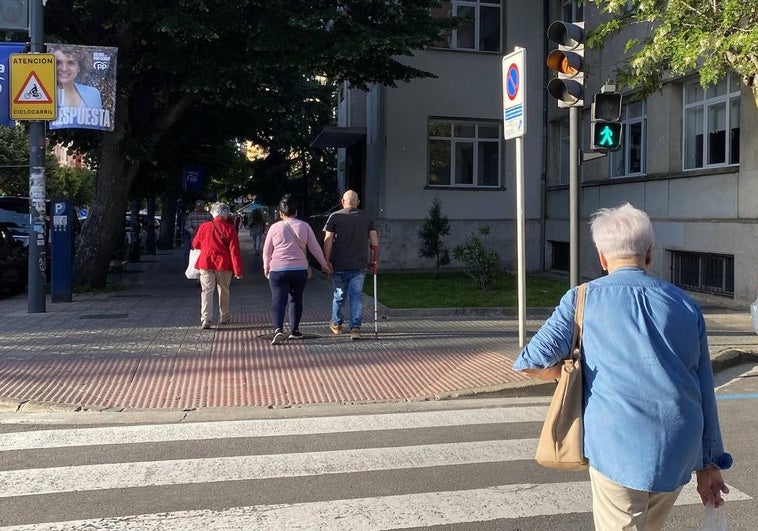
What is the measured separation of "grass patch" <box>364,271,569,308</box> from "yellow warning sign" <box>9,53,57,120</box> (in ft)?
21.3

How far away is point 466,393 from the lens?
7867mm

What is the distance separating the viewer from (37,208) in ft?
43.8

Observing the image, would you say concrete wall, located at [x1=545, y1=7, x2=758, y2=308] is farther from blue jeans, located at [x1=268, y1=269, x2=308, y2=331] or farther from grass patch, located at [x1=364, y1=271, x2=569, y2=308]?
blue jeans, located at [x1=268, y1=269, x2=308, y2=331]

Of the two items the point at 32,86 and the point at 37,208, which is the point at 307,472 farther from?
the point at 32,86

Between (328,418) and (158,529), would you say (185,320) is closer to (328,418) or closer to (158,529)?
(328,418)

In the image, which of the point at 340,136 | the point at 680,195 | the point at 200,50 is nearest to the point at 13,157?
the point at 340,136

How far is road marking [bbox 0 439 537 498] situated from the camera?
206 inches

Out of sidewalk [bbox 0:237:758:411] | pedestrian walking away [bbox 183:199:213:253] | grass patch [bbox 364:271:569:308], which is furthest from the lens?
pedestrian walking away [bbox 183:199:213:253]

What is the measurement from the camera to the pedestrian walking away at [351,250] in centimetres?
1027

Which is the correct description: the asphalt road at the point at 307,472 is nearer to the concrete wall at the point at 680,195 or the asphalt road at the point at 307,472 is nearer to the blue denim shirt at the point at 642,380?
the blue denim shirt at the point at 642,380

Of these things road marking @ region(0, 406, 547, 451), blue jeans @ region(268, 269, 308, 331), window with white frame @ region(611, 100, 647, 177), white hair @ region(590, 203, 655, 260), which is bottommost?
road marking @ region(0, 406, 547, 451)

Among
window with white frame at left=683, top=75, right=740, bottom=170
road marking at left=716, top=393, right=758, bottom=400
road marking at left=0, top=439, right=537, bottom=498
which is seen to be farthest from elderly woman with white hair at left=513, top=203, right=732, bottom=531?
window with white frame at left=683, top=75, right=740, bottom=170

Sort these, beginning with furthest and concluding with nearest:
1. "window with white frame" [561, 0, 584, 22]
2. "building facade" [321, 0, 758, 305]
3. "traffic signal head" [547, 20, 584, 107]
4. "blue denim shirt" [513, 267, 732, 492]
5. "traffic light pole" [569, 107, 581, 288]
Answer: "building facade" [321, 0, 758, 305] < "window with white frame" [561, 0, 584, 22] < "traffic light pole" [569, 107, 581, 288] < "traffic signal head" [547, 20, 584, 107] < "blue denim shirt" [513, 267, 732, 492]

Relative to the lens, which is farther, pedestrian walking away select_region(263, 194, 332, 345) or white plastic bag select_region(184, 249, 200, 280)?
white plastic bag select_region(184, 249, 200, 280)
